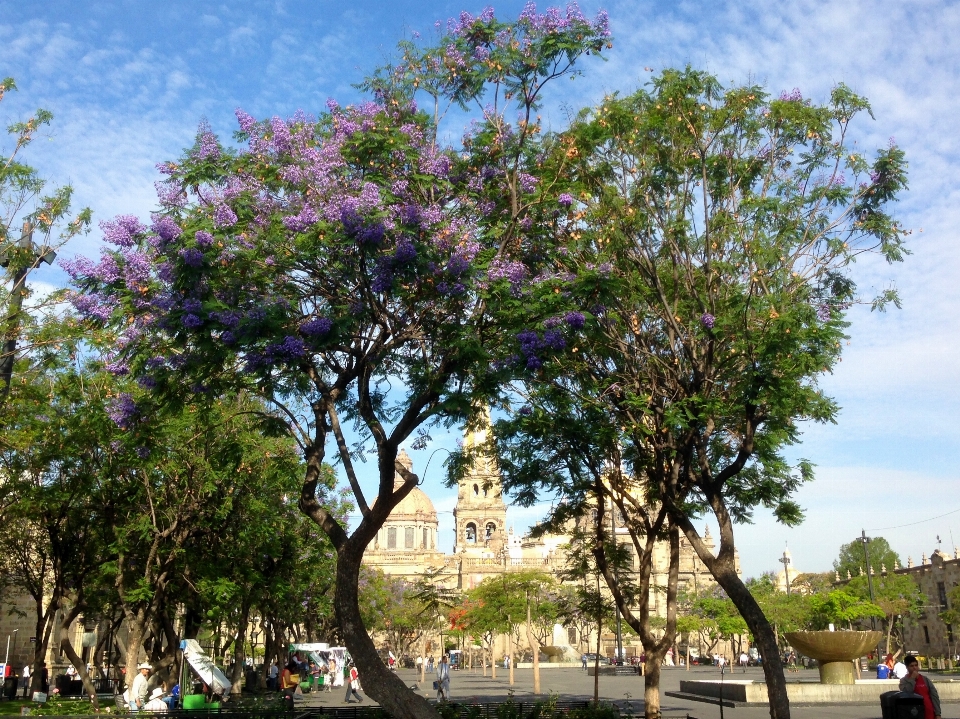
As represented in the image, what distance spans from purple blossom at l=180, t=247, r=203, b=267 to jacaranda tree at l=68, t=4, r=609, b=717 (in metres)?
0.02

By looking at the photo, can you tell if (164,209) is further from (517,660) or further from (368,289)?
(517,660)

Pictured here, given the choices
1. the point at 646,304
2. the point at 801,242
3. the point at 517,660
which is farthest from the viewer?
the point at 517,660

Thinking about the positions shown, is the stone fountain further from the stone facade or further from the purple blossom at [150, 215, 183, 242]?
the stone facade

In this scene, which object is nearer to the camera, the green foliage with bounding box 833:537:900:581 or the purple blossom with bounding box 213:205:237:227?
the purple blossom with bounding box 213:205:237:227

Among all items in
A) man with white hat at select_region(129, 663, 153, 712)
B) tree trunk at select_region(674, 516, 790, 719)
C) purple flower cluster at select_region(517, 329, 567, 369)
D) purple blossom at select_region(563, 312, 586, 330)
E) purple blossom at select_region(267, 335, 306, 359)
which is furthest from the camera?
man with white hat at select_region(129, 663, 153, 712)

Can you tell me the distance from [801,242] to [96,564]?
67.7 ft

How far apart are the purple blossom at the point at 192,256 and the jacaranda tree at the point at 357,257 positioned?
0.02 metres

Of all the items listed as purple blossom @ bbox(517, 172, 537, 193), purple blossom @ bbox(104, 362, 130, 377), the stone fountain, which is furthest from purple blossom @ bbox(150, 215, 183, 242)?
the stone fountain

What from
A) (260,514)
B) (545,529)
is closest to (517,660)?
(260,514)

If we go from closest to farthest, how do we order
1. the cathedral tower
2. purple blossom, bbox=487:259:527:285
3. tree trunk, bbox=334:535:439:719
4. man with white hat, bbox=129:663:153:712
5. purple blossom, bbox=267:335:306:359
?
purple blossom, bbox=267:335:306:359 < tree trunk, bbox=334:535:439:719 < purple blossom, bbox=487:259:527:285 < man with white hat, bbox=129:663:153:712 < the cathedral tower

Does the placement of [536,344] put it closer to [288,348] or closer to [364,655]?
[288,348]

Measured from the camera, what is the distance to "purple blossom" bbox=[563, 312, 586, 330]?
12297mm

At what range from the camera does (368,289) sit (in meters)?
12.3

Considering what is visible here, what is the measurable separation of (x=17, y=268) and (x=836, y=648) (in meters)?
22.7
